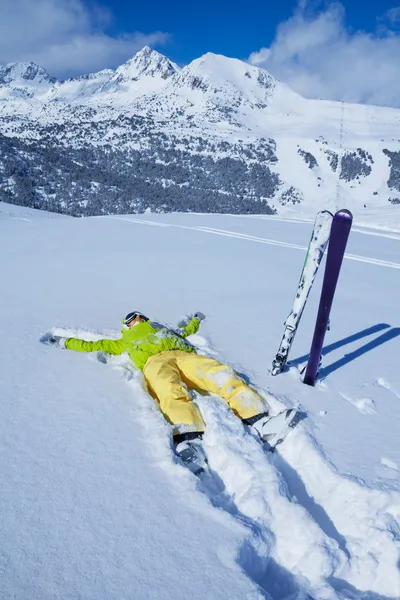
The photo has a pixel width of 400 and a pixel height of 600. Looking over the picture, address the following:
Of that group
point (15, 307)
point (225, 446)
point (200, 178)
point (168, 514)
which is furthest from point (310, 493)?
point (200, 178)

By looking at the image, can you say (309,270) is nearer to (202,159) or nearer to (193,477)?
(193,477)

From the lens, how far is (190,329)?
527cm

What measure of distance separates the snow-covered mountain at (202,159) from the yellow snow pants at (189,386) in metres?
58.6

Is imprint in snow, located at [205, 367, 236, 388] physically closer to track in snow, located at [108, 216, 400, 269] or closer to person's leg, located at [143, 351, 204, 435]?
person's leg, located at [143, 351, 204, 435]

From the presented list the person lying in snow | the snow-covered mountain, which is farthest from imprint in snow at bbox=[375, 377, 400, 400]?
the snow-covered mountain

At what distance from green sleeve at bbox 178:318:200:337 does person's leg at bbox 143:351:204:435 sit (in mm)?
825

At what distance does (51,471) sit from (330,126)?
149912mm

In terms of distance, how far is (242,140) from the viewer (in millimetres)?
122438

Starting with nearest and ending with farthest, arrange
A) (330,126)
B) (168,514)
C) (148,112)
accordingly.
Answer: (168,514)
(330,126)
(148,112)

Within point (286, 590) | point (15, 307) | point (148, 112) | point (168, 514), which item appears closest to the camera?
point (286, 590)

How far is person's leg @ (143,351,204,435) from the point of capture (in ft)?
10.9

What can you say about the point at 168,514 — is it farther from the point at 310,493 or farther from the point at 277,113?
the point at 277,113

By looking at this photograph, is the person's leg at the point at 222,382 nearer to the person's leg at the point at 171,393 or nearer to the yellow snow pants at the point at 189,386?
the yellow snow pants at the point at 189,386

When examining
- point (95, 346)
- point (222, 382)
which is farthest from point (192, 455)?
point (95, 346)
